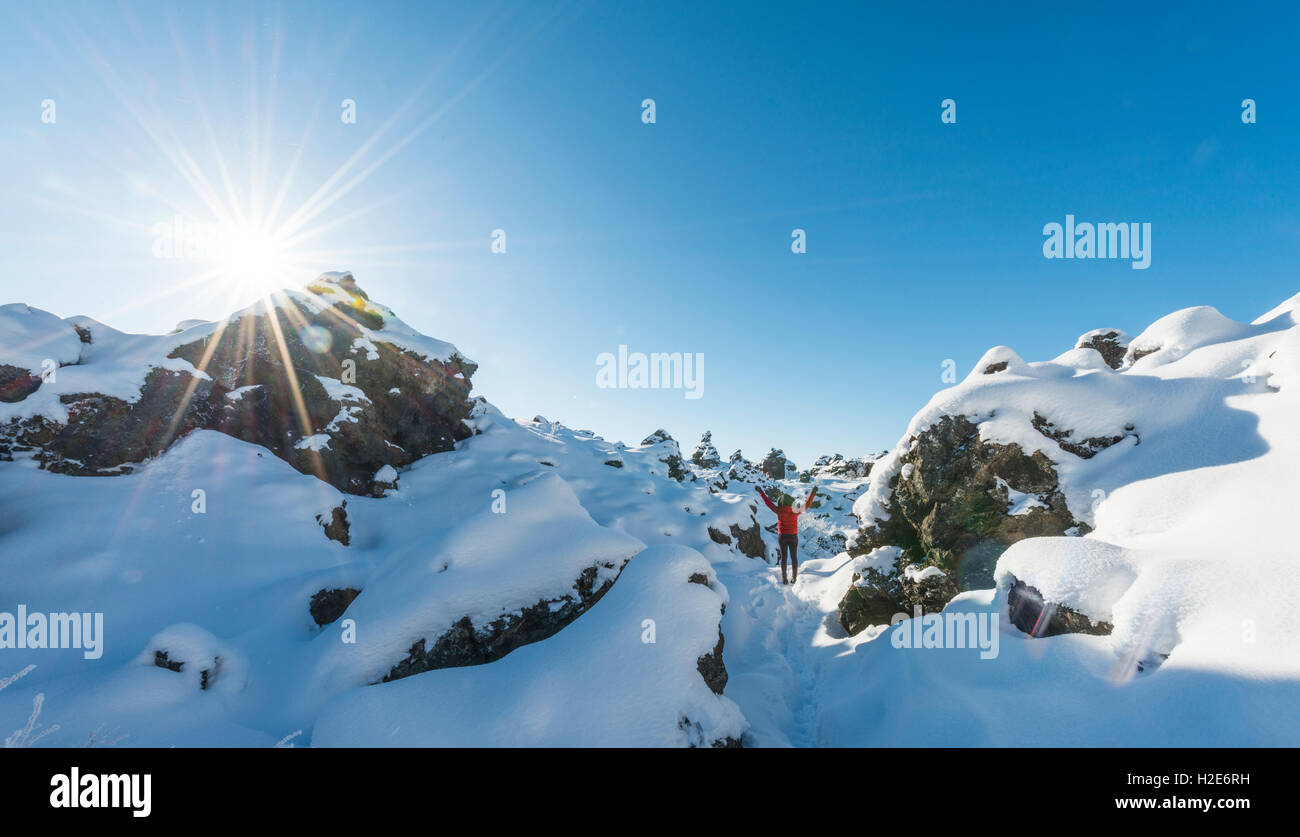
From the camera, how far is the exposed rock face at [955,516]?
36.2 ft

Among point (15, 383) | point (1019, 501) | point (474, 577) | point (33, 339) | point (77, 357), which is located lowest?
point (474, 577)

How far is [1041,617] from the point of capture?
23.7ft

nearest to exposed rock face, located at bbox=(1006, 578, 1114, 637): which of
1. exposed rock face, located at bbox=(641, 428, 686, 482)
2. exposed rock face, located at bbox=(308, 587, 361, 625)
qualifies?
exposed rock face, located at bbox=(308, 587, 361, 625)

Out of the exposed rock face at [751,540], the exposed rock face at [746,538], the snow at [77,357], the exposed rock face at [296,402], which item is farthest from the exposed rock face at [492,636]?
the exposed rock face at [751,540]

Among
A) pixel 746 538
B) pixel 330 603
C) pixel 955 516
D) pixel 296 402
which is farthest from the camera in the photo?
pixel 746 538

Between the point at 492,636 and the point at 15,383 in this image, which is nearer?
the point at 492,636

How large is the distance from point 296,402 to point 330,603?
1260 cm

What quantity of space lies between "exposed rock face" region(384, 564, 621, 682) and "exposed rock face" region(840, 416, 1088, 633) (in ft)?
30.8

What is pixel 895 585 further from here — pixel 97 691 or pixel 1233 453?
pixel 97 691

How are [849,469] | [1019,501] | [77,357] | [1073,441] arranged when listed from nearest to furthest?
[1019,501] → [1073,441] → [77,357] → [849,469]

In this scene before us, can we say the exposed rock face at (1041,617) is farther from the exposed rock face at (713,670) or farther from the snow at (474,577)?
the snow at (474,577)

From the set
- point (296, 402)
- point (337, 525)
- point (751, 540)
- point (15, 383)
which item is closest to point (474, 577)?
point (337, 525)

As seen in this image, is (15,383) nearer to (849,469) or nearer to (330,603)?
(330,603)

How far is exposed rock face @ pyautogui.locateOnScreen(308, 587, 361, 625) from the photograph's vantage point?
943 cm
